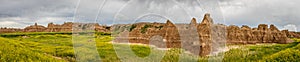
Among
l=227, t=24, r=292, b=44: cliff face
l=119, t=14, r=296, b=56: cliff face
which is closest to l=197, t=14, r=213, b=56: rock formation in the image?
l=119, t=14, r=296, b=56: cliff face

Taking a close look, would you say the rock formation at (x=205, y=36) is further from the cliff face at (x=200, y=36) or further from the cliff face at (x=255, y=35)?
the cliff face at (x=255, y=35)

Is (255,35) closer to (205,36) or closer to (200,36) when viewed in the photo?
(200,36)

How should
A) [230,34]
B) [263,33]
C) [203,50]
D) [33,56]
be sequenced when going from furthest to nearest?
[263,33], [230,34], [203,50], [33,56]

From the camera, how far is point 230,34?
94.2 m

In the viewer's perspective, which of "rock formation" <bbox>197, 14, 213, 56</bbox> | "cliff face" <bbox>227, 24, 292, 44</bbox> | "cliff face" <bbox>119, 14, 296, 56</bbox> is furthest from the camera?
"cliff face" <bbox>227, 24, 292, 44</bbox>

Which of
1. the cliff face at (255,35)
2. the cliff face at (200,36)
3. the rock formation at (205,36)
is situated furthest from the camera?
the cliff face at (255,35)

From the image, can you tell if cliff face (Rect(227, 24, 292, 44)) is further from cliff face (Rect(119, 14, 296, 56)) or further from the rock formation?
the rock formation

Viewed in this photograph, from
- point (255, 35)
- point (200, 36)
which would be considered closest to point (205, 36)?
point (200, 36)

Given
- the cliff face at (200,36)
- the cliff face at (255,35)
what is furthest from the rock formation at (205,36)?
the cliff face at (255,35)

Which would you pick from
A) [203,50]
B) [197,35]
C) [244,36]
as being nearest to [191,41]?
[197,35]

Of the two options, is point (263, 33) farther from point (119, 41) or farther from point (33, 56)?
point (33, 56)

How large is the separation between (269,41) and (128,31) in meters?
42.8

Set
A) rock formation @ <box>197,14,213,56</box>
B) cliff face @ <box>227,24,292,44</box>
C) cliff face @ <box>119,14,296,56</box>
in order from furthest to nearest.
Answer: cliff face @ <box>227,24,292,44</box>, cliff face @ <box>119,14,296,56</box>, rock formation @ <box>197,14,213,56</box>

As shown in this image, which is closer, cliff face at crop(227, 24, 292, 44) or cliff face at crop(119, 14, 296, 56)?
cliff face at crop(119, 14, 296, 56)
